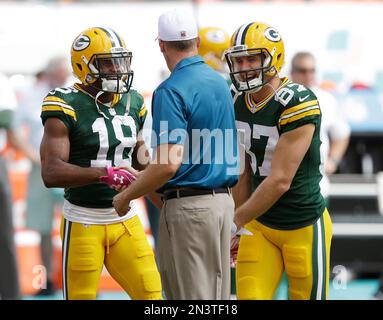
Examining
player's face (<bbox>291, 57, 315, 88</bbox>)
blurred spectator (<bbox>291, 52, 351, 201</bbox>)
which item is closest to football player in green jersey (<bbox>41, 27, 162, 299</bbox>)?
blurred spectator (<bbox>291, 52, 351, 201</bbox>)

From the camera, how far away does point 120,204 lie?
16.3 feet

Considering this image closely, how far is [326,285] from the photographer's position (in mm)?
5438

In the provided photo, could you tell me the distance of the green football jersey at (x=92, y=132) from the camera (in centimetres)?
531

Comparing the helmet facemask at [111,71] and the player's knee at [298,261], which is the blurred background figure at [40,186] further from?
the player's knee at [298,261]

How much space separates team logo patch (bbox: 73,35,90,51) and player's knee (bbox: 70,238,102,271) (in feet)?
3.05

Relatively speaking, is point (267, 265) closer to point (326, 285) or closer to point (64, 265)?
point (326, 285)

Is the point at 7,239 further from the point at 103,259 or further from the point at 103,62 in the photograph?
the point at 103,62

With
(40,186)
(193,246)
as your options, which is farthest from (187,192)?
(40,186)

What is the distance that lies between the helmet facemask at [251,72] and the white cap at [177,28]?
434mm

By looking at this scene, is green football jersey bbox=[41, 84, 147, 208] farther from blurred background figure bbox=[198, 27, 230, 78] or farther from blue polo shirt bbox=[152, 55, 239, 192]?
blurred background figure bbox=[198, 27, 230, 78]

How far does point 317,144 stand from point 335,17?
5.49m

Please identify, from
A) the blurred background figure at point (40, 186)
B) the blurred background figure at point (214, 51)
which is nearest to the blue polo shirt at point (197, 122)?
the blurred background figure at point (214, 51)

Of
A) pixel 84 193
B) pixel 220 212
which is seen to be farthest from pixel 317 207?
pixel 84 193

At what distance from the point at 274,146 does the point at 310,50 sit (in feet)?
17.1
